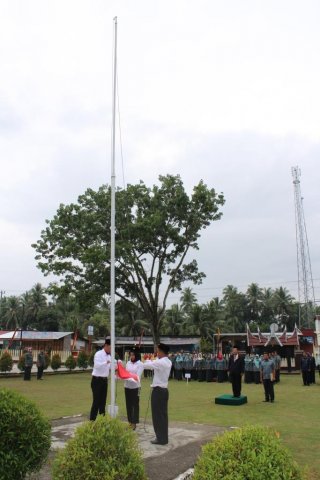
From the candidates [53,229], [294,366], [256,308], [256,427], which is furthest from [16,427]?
[256,308]

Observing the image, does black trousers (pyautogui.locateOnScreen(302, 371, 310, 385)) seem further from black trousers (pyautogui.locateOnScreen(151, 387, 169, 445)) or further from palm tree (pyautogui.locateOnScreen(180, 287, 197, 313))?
palm tree (pyautogui.locateOnScreen(180, 287, 197, 313))

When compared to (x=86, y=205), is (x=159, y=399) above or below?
below

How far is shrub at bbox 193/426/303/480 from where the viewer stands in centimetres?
→ 334

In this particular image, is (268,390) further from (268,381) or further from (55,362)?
(55,362)

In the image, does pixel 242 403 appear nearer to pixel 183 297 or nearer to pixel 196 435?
pixel 196 435

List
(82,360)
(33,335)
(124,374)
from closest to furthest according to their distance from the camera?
(124,374)
(82,360)
(33,335)

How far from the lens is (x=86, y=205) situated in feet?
98.2

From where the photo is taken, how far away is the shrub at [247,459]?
3.34 metres

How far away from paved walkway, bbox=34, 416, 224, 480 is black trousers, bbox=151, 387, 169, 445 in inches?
7.6

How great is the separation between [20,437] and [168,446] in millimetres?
3373

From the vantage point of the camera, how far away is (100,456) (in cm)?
404

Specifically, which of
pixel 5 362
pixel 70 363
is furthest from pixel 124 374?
pixel 70 363

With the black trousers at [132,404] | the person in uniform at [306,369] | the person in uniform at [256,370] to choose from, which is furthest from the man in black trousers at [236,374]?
the person in uniform at [256,370]

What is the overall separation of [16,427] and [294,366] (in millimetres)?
29831
